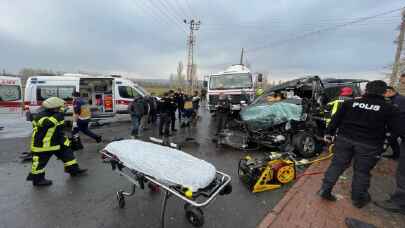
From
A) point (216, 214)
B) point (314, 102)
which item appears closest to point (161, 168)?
point (216, 214)

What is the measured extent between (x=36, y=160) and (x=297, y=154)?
5698mm

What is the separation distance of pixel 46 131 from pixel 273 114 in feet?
16.9

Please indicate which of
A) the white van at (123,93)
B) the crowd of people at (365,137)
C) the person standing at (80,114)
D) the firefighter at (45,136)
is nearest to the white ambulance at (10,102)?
the white van at (123,93)

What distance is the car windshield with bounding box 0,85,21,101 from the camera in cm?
1038

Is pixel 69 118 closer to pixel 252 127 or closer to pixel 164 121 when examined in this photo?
pixel 164 121

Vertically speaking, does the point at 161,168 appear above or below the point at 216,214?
above

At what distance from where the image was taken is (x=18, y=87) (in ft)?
36.0

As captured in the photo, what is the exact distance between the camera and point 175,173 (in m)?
2.23

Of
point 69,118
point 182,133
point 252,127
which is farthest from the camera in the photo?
point 69,118

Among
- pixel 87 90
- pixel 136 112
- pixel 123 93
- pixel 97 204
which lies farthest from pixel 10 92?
pixel 97 204

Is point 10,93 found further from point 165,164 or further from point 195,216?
point 195,216

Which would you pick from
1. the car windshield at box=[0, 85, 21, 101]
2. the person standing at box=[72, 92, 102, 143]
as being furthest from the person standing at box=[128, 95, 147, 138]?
the car windshield at box=[0, 85, 21, 101]

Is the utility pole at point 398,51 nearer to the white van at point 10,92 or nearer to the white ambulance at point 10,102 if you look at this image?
the white ambulance at point 10,102

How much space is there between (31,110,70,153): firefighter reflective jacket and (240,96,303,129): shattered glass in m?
4.53
